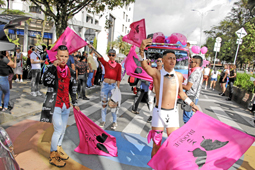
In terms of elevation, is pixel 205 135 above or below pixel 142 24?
below

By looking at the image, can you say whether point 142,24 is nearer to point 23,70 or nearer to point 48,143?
point 48,143

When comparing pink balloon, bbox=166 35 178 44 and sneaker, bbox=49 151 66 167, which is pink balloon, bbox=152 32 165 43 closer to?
pink balloon, bbox=166 35 178 44

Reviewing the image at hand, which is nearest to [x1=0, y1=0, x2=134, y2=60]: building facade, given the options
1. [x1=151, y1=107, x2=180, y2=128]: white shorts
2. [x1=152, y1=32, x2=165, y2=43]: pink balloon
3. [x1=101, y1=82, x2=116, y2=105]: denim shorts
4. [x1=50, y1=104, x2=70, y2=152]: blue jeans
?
[x1=152, y1=32, x2=165, y2=43]: pink balloon

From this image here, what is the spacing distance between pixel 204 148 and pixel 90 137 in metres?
2.13

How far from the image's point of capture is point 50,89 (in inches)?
127

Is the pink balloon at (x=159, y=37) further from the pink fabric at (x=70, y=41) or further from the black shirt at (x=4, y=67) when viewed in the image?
the black shirt at (x=4, y=67)

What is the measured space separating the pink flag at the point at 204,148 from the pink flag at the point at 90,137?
138 centimetres

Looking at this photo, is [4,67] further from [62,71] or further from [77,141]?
[62,71]

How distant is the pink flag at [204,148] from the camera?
8.16 feet

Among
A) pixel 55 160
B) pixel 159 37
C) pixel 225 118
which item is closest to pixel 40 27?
pixel 159 37

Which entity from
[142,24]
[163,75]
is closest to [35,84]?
[142,24]

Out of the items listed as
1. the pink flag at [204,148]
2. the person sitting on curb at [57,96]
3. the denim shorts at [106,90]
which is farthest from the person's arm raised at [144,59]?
the denim shorts at [106,90]

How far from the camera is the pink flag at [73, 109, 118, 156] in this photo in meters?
3.74

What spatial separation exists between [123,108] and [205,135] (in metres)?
5.28
